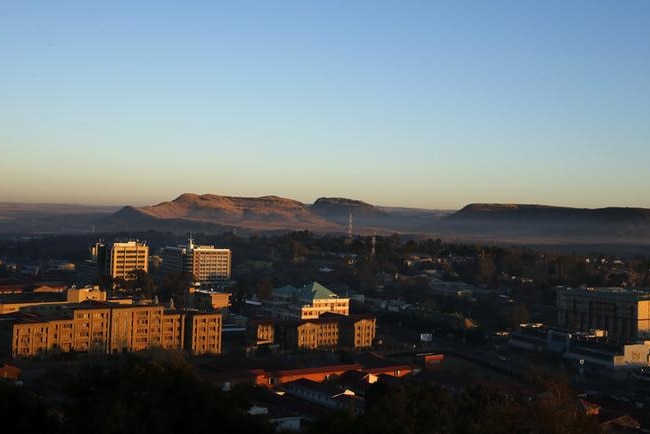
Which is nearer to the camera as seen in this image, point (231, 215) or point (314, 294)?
point (314, 294)

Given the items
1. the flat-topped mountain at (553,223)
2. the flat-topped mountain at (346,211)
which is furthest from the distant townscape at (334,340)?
the flat-topped mountain at (346,211)

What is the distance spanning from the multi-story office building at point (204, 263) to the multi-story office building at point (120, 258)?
6.71 feet

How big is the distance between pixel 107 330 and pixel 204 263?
13205 millimetres

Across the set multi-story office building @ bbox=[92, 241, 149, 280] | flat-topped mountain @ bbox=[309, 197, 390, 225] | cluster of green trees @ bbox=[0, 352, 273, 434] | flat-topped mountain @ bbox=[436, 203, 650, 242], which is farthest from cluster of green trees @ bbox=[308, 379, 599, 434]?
flat-topped mountain @ bbox=[309, 197, 390, 225]

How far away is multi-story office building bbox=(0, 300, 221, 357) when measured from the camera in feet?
41.5

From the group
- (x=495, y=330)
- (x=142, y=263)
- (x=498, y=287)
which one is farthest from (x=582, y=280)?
(x=142, y=263)

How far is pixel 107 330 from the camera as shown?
1341cm

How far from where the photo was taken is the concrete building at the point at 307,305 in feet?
58.0

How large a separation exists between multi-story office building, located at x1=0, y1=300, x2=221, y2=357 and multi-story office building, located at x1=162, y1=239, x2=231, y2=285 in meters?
11.6

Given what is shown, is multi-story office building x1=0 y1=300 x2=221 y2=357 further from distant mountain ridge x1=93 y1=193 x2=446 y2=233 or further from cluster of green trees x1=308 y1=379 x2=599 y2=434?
distant mountain ridge x1=93 y1=193 x2=446 y2=233

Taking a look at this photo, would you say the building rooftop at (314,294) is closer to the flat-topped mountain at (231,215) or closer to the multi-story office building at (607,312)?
the multi-story office building at (607,312)

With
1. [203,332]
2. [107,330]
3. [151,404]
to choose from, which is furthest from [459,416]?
[107,330]

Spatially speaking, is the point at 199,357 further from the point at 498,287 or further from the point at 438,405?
the point at 498,287

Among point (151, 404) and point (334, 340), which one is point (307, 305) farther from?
point (151, 404)
